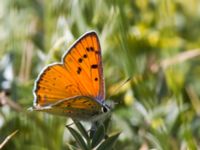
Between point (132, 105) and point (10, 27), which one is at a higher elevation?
point (10, 27)

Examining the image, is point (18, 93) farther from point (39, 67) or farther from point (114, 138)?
point (114, 138)

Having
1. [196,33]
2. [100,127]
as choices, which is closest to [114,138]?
[100,127]

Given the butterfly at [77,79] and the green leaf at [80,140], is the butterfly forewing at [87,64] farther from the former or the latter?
the green leaf at [80,140]

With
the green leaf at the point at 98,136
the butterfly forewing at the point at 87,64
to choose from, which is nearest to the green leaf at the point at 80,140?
the green leaf at the point at 98,136

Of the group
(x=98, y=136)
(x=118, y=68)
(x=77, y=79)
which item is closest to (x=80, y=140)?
(x=98, y=136)

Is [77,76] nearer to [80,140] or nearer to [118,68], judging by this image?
[80,140]

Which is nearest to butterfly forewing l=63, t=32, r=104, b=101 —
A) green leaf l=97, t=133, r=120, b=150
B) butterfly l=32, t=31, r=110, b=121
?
butterfly l=32, t=31, r=110, b=121

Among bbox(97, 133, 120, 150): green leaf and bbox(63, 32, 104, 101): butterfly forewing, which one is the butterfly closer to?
bbox(63, 32, 104, 101): butterfly forewing
